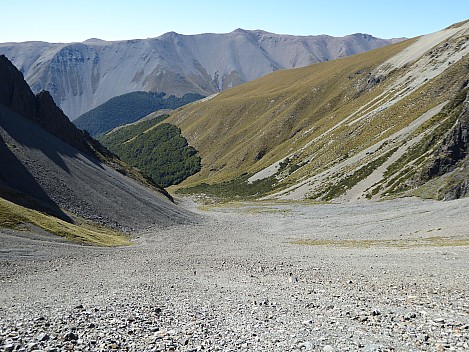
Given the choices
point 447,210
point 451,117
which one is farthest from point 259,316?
point 451,117

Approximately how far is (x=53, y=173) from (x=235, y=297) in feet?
178

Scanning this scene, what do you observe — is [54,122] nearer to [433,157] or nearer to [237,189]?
[237,189]

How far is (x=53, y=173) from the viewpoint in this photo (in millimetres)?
69188

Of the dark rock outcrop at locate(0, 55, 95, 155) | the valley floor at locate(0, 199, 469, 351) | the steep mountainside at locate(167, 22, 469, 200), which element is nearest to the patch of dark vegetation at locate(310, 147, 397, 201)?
the steep mountainside at locate(167, 22, 469, 200)

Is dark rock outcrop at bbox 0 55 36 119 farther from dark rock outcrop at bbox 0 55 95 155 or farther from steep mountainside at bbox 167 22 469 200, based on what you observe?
steep mountainside at bbox 167 22 469 200

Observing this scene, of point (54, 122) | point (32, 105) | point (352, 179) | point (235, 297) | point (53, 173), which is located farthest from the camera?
point (352, 179)

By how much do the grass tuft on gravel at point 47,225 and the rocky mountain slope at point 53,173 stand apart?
1.29m

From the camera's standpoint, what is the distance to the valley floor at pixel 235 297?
16.5m

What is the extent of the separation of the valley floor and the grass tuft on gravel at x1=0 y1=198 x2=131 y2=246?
3746mm

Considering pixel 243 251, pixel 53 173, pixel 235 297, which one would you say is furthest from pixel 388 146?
pixel 235 297

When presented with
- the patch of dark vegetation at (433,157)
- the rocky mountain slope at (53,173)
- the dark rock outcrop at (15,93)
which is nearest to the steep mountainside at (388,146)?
the patch of dark vegetation at (433,157)

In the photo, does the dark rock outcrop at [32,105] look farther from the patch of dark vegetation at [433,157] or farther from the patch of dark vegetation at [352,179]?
the patch of dark vegetation at [433,157]

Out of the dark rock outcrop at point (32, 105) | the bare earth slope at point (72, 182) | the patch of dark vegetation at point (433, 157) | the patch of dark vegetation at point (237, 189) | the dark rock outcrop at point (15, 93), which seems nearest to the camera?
the bare earth slope at point (72, 182)

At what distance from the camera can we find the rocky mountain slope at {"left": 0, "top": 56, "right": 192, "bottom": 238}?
62.6 m
